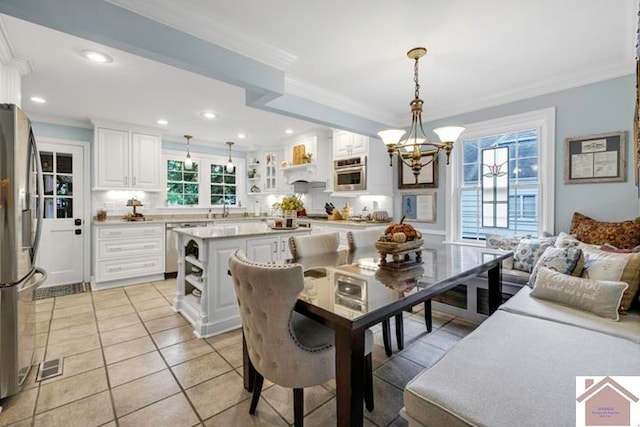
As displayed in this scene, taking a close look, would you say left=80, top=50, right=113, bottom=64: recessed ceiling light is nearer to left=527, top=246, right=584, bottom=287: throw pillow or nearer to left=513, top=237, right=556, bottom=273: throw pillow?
left=527, top=246, right=584, bottom=287: throw pillow

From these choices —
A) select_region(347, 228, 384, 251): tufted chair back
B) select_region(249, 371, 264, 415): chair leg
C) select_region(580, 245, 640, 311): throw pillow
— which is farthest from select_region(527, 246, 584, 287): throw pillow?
select_region(249, 371, 264, 415): chair leg

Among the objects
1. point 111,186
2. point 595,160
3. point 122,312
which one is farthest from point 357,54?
point 111,186

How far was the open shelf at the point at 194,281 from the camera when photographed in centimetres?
298

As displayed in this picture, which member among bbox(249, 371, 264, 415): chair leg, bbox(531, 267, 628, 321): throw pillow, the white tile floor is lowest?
the white tile floor

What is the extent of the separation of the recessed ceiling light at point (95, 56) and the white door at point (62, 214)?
107 inches

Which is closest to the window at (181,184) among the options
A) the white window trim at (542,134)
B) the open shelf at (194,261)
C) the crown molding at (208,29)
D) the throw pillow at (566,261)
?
the open shelf at (194,261)

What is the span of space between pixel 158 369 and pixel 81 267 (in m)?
3.53

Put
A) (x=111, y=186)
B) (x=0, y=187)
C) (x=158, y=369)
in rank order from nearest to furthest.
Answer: (x=0, y=187), (x=158, y=369), (x=111, y=186)

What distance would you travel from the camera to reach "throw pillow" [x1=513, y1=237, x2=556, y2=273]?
2.87 m

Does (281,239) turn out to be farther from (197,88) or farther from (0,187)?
(0,187)

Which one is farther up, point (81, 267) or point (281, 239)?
point (281, 239)

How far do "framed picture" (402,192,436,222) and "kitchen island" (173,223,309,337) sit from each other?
6.94 ft

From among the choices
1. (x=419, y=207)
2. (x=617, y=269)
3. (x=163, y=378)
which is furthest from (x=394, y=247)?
(x=419, y=207)

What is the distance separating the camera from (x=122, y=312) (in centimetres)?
339
